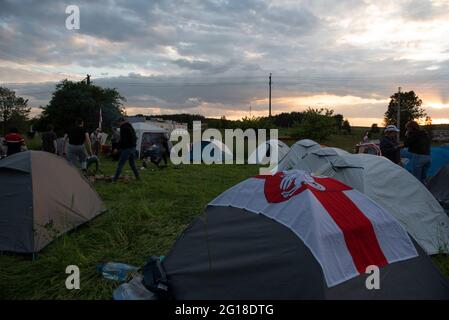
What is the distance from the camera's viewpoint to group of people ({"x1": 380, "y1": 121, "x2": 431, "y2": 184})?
851 cm

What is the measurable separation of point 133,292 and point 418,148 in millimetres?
7271

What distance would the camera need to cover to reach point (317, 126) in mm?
40438

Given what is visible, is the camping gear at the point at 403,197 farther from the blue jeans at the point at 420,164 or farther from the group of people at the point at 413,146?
the blue jeans at the point at 420,164

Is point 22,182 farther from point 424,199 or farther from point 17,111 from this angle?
point 17,111

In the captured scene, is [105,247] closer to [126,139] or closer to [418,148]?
[126,139]

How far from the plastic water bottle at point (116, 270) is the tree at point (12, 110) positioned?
45161 mm

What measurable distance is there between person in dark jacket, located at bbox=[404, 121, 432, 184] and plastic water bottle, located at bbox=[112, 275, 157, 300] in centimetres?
707

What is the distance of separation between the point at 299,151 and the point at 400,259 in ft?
31.6

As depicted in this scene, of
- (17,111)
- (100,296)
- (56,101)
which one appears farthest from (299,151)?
(17,111)

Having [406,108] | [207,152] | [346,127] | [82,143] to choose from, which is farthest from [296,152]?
[406,108]

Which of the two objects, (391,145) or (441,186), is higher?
(391,145)

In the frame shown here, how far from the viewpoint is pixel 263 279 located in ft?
10.6

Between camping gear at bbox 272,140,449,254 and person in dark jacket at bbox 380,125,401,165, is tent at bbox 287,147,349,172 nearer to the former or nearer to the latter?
person in dark jacket at bbox 380,125,401,165

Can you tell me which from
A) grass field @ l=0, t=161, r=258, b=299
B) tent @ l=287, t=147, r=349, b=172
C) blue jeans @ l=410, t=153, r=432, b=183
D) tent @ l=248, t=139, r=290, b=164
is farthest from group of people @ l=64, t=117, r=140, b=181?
tent @ l=248, t=139, r=290, b=164
